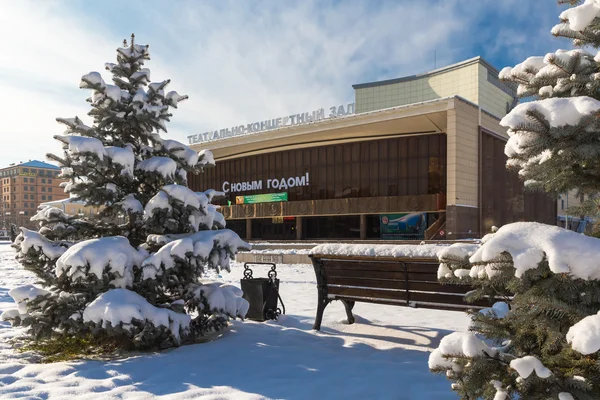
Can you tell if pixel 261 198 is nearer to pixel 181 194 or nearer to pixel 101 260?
pixel 181 194

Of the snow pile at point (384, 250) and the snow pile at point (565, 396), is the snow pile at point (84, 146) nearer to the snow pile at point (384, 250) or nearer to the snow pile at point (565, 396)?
the snow pile at point (384, 250)

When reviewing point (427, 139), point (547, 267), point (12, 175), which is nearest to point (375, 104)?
point (427, 139)

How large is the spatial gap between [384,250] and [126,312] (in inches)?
121

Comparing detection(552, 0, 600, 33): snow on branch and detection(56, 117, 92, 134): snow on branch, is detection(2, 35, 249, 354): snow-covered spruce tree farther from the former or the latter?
detection(552, 0, 600, 33): snow on branch

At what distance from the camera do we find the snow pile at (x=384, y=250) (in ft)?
16.6

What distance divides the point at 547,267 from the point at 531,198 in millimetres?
41303

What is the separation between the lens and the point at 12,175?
395 feet

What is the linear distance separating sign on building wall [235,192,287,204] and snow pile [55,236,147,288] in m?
33.2

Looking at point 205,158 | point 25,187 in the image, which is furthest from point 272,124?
point 25,187

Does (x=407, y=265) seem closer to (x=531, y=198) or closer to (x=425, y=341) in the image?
(x=425, y=341)

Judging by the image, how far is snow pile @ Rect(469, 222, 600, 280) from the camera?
217 centimetres

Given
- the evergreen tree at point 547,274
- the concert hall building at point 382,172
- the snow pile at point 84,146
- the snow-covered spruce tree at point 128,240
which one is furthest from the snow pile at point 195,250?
the concert hall building at point 382,172

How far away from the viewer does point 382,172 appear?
34.3m

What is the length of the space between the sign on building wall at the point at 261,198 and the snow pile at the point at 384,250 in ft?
108
